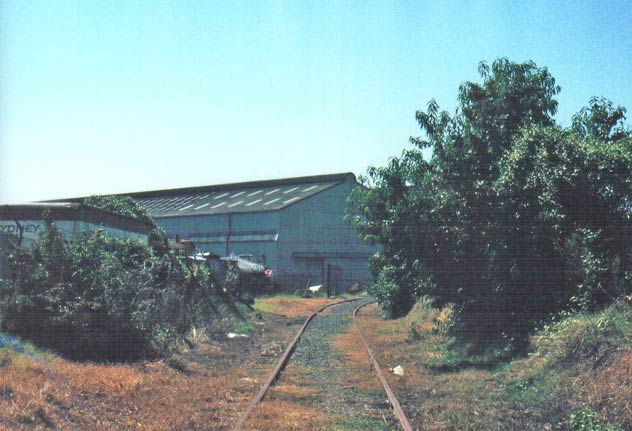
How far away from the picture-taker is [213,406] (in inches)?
310

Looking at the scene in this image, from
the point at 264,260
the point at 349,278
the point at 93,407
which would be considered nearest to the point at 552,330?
the point at 93,407

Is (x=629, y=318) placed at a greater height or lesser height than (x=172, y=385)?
greater

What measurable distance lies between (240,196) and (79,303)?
4730 cm

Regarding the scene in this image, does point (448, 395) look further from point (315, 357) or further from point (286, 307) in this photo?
point (286, 307)

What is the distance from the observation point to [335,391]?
30.8 feet

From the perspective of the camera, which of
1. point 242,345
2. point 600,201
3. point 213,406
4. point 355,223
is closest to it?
point 213,406

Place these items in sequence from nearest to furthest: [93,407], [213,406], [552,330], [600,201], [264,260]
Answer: [93,407] < [213,406] < [552,330] < [600,201] < [264,260]

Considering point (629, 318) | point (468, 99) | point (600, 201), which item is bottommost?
point (629, 318)

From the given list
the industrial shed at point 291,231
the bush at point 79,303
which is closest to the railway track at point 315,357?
the bush at point 79,303

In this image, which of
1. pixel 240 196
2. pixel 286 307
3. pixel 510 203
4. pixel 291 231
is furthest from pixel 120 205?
pixel 240 196

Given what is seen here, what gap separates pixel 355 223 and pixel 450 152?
7.47 m

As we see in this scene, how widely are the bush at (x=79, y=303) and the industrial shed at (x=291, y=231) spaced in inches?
1199

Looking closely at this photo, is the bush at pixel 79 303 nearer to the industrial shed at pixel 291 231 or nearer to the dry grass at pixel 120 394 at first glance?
the dry grass at pixel 120 394

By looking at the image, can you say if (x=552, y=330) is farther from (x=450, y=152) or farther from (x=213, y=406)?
(x=213, y=406)
